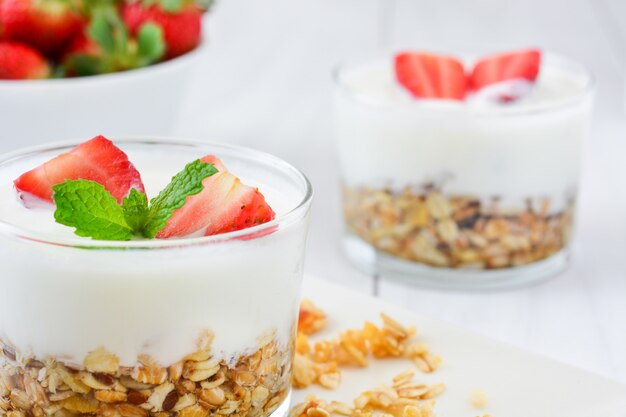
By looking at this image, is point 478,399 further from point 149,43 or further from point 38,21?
point 38,21

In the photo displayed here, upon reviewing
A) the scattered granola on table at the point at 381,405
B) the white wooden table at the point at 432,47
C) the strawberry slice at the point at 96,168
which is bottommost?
the white wooden table at the point at 432,47

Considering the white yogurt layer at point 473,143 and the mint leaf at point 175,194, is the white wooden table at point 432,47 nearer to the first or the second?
the white yogurt layer at point 473,143

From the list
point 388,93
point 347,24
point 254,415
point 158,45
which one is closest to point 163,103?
point 158,45

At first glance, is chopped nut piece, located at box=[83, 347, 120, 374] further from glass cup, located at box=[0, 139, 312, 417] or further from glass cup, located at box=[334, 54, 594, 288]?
glass cup, located at box=[334, 54, 594, 288]

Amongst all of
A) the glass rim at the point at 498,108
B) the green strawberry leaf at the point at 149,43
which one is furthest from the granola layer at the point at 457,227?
the green strawberry leaf at the point at 149,43

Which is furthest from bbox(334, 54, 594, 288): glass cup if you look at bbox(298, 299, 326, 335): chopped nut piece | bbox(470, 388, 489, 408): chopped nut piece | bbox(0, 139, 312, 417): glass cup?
bbox(0, 139, 312, 417): glass cup

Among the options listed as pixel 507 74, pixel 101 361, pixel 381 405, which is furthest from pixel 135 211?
pixel 507 74

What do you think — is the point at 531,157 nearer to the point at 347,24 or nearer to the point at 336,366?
the point at 336,366
